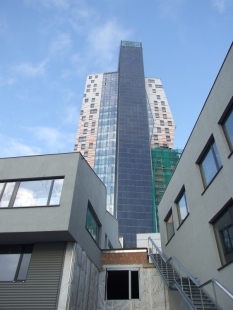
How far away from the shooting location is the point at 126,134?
242 feet

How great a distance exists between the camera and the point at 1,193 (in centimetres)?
1116

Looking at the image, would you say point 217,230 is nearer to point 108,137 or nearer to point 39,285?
point 39,285

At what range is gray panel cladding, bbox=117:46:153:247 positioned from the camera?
180ft

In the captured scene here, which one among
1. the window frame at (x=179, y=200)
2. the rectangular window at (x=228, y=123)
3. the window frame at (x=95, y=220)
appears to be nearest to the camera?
the rectangular window at (x=228, y=123)

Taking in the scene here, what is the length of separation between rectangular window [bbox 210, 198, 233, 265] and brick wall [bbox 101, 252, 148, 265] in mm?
5793

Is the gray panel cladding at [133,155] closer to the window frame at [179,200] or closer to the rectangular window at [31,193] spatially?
the window frame at [179,200]

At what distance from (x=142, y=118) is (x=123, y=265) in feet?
220

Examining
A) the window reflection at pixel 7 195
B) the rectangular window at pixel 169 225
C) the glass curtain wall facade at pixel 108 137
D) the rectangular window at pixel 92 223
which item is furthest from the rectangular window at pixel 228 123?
the glass curtain wall facade at pixel 108 137

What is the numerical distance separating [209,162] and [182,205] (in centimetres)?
333

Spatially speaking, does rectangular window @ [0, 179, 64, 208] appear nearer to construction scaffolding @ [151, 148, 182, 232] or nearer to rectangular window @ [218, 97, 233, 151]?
rectangular window @ [218, 97, 233, 151]

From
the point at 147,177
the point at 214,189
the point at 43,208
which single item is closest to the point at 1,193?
the point at 43,208

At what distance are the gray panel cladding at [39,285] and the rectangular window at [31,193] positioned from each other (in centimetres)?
185

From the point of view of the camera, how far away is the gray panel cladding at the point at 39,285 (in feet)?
29.2

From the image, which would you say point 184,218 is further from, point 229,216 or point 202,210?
point 229,216
